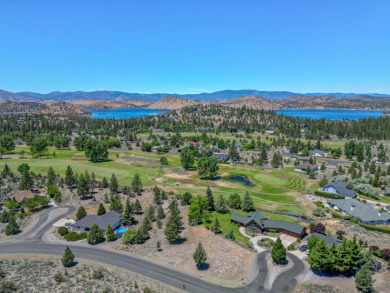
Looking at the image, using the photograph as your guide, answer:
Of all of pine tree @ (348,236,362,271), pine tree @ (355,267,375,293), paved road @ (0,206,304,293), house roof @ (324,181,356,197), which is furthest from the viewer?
house roof @ (324,181,356,197)

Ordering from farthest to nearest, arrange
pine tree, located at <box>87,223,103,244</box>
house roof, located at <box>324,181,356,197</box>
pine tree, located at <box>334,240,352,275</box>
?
house roof, located at <box>324,181,356,197</box>, pine tree, located at <box>87,223,103,244</box>, pine tree, located at <box>334,240,352,275</box>

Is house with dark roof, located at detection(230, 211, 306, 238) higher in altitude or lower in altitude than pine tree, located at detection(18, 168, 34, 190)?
lower

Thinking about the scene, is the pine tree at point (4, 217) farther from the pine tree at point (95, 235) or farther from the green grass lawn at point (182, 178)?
the green grass lawn at point (182, 178)

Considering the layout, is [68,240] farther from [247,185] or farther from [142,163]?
[142,163]

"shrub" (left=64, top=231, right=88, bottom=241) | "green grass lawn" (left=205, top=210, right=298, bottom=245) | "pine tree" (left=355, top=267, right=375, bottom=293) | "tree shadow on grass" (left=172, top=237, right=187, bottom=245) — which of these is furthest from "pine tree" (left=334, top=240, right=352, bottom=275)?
"shrub" (left=64, top=231, right=88, bottom=241)

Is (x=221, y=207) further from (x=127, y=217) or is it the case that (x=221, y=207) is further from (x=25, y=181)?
(x=25, y=181)

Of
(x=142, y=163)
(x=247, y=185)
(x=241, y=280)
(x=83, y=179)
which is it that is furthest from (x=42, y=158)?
(x=241, y=280)

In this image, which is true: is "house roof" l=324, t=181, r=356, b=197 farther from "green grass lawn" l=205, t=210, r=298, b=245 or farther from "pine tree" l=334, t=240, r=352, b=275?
"pine tree" l=334, t=240, r=352, b=275
